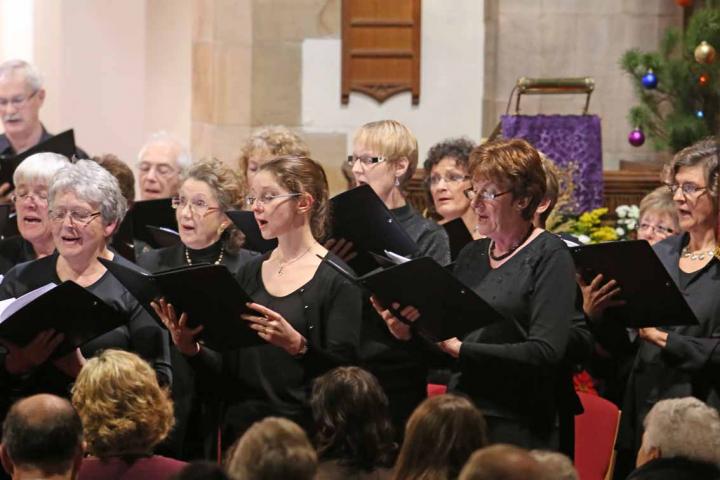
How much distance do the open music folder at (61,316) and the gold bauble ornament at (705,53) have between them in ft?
13.7

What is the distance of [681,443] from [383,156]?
Result: 6.88 ft

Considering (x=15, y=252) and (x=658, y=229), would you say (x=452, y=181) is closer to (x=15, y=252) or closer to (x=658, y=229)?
(x=658, y=229)

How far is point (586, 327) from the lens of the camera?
4438 mm

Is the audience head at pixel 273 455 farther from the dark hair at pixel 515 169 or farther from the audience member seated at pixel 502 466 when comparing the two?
the dark hair at pixel 515 169

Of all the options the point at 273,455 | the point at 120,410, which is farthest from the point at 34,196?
the point at 273,455

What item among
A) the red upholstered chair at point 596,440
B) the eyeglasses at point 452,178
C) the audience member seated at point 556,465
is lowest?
the red upholstered chair at point 596,440

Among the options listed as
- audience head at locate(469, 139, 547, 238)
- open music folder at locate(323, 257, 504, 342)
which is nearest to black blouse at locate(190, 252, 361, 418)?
open music folder at locate(323, 257, 504, 342)

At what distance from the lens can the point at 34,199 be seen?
5484mm

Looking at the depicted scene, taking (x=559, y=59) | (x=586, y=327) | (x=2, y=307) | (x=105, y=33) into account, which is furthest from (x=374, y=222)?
(x=105, y=33)

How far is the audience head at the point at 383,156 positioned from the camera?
557 centimetres

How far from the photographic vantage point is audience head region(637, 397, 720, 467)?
3.80 m

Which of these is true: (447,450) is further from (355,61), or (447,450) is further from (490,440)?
(355,61)

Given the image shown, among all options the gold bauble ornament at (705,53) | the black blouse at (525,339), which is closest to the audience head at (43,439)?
the black blouse at (525,339)

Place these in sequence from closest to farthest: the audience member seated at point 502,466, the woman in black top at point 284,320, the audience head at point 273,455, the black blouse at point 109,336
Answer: the audience member seated at point 502,466, the audience head at point 273,455, the woman in black top at point 284,320, the black blouse at point 109,336
